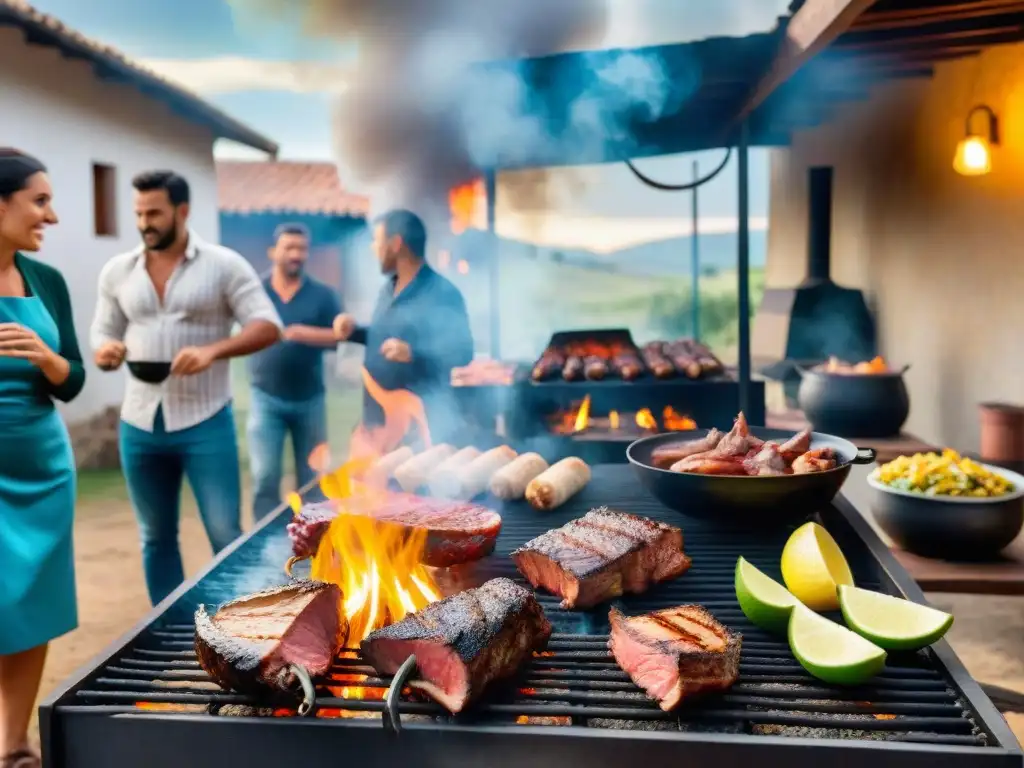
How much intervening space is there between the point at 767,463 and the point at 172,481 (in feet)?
9.73

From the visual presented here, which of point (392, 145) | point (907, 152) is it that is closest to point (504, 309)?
point (392, 145)

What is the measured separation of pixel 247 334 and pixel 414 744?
2.89 m

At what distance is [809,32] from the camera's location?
364cm

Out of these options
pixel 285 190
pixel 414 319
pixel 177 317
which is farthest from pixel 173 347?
pixel 285 190

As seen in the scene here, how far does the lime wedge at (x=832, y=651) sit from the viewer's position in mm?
1652

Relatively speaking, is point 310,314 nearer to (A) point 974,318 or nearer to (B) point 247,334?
(B) point 247,334

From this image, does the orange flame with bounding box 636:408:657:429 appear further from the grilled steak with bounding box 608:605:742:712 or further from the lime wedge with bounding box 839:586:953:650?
the grilled steak with bounding box 608:605:742:712

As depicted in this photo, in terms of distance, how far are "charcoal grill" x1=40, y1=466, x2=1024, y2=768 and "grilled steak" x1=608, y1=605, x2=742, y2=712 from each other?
0.04 m

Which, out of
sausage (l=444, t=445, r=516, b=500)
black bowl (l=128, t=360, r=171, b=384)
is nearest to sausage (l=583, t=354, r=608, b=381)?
sausage (l=444, t=445, r=516, b=500)

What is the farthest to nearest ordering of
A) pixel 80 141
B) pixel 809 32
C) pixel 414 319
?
pixel 80 141, pixel 414 319, pixel 809 32

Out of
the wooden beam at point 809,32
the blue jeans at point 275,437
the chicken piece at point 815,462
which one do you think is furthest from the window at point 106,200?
the chicken piece at point 815,462

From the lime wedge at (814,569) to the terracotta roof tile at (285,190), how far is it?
16.0 meters

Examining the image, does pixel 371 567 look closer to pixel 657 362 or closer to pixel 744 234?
pixel 657 362

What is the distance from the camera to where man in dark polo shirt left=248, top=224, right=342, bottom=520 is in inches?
216
